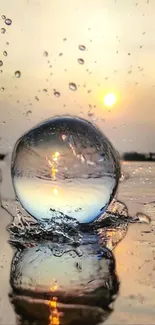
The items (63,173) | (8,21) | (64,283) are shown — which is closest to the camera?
(64,283)

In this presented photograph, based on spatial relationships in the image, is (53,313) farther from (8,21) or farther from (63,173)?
(8,21)

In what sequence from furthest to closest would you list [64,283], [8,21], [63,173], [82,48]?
[82,48] → [8,21] → [63,173] → [64,283]

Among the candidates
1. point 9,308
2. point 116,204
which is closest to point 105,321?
point 9,308

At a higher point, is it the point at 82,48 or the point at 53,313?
the point at 53,313

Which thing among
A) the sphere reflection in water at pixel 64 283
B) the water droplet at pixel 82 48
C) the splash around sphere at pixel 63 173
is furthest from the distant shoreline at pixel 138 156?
the sphere reflection in water at pixel 64 283

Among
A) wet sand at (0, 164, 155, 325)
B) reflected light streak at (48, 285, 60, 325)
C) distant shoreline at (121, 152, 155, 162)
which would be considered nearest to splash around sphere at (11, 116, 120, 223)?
wet sand at (0, 164, 155, 325)

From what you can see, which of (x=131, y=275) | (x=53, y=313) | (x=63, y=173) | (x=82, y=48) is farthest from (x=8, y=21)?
(x=53, y=313)
